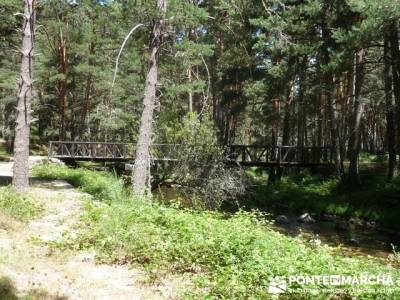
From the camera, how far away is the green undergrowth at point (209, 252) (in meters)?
4.91

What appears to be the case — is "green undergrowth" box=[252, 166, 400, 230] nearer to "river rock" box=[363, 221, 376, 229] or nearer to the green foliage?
"river rock" box=[363, 221, 376, 229]

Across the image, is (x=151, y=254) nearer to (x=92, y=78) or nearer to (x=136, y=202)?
(x=136, y=202)

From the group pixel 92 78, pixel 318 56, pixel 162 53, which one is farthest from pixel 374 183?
pixel 92 78

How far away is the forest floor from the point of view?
5.06 metres

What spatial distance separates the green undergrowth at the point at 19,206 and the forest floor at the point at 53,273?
0.47m

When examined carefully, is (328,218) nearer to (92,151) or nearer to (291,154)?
(291,154)

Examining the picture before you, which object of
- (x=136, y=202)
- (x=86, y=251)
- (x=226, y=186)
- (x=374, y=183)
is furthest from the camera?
(x=374, y=183)

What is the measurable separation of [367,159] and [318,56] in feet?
25.9

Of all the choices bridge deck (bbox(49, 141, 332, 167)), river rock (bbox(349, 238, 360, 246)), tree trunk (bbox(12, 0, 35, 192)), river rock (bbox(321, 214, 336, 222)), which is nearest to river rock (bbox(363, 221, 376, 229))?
river rock (bbox(321, 214, 336, 222))

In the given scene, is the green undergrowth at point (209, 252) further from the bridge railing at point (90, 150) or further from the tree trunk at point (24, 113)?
the bridge railing at point (90, 150)

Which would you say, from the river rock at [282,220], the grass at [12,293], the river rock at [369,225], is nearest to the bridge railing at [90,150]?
the river rock at [282,220]

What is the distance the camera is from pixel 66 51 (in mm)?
27938

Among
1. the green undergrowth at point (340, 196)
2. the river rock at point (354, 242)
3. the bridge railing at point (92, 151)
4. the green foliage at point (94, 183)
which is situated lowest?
the river rock at point (354, 242)

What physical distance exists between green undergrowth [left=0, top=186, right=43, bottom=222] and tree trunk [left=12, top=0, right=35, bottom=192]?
35.9 inches
